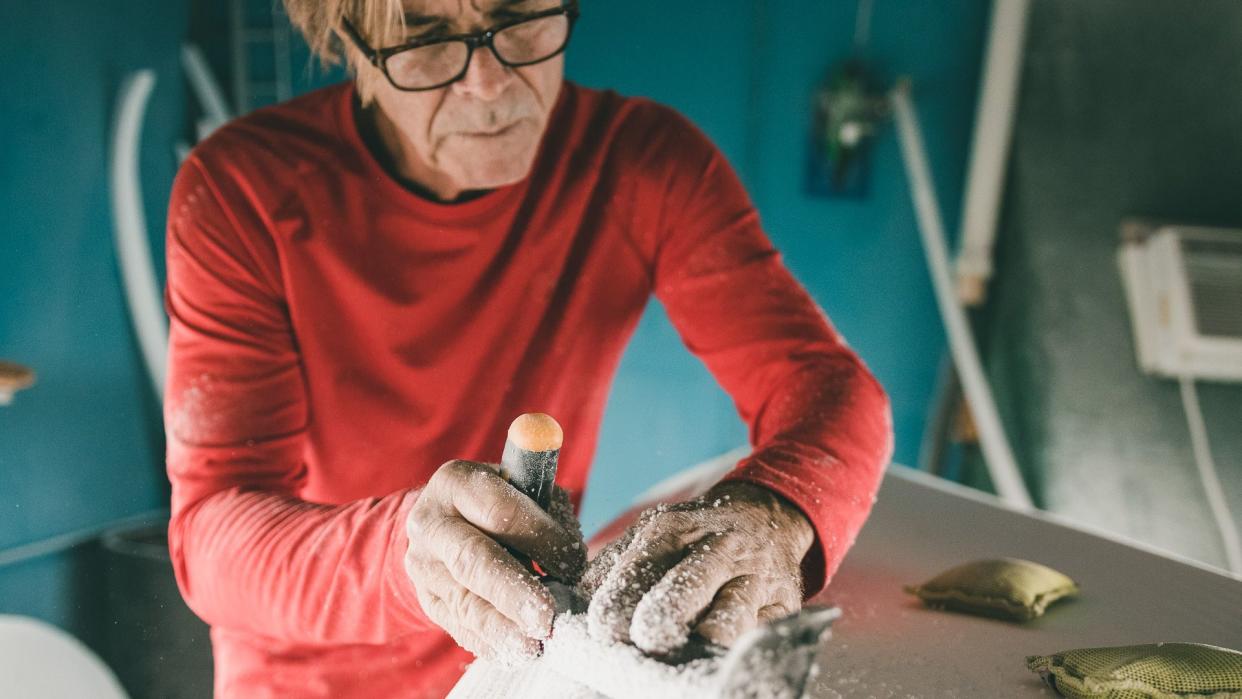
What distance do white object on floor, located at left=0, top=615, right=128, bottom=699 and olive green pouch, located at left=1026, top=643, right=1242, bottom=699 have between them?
71cm

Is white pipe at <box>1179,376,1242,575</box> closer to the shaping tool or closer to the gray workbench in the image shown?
the gray workbench

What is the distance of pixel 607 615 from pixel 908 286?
142 centimetres

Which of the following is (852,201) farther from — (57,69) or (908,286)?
(57,69)

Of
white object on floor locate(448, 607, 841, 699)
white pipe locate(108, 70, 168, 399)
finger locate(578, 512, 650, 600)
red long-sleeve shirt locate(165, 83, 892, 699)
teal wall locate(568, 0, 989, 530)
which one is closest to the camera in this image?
white object on floor locate(448, 607, 841, 699)

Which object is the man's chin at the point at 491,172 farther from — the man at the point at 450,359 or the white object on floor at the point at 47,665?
the white object on floor at the point at 47,665

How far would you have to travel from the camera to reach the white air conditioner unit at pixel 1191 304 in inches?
47.7

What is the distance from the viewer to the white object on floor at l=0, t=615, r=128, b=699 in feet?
2.03

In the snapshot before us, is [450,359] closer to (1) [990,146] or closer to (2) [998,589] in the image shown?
(2) [998,589]

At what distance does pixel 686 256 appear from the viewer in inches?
33.5

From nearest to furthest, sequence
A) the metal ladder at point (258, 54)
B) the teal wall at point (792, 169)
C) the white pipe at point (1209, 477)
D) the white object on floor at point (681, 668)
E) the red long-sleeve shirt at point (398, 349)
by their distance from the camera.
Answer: the white object on floor at point (681, 668) < the red long-sleeve shirt at point (398, 349) < the metal ladder at point (258, 54) < the white pipe at point (1209, 477) < the teal wall at point (792, 169)

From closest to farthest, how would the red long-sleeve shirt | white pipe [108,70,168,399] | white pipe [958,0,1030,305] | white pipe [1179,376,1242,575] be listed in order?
the red long-sleeve shirt < white pipe [108,70,168,399] < white pipe [1179,376,1242,575] < white pipe [958,0,1030,305]

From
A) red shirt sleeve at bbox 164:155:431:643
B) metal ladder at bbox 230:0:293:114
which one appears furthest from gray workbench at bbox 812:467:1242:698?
metal ladder at bbox 230:0:293:114

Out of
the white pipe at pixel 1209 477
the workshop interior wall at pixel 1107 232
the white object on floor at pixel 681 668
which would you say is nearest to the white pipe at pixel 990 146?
the workshop interior wall at pixel 1107 232

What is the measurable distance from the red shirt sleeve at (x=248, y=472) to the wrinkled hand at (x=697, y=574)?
0.14m
